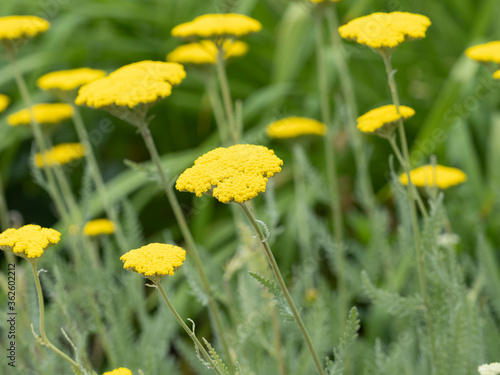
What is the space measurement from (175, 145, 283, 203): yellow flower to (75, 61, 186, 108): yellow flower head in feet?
0.39

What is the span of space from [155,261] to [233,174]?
0.10 meters

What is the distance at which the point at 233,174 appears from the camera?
21.3 inches

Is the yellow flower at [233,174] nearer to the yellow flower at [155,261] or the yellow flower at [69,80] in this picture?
the yellow flower at [155,261]

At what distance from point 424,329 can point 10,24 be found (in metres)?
0.72

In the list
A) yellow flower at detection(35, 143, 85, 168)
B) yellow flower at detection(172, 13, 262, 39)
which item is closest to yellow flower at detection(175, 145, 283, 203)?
yellow flower at detection(172, 13, 262, 39)

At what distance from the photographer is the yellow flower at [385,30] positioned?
0.67 meters

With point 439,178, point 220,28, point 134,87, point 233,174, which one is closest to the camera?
point 233,174

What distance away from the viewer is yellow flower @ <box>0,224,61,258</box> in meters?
0.56

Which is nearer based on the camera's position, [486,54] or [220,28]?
[486,54]

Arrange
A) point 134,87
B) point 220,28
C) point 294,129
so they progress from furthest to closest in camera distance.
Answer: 1. point 294,129
2. point 220,28
3. point 134,87

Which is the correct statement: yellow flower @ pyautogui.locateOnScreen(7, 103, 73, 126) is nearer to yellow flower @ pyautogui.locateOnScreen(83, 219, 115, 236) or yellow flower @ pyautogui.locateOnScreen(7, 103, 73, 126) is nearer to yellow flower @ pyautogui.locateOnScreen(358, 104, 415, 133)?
yellow flower @ pyautogui.locateOnScreen(83, 219, 115, 236)

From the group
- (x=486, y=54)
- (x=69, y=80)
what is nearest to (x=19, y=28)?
(x=69, y=80)

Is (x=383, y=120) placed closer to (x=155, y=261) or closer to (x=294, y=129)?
(x=155, y=261)

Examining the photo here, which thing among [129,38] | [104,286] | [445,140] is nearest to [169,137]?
[129,38]
